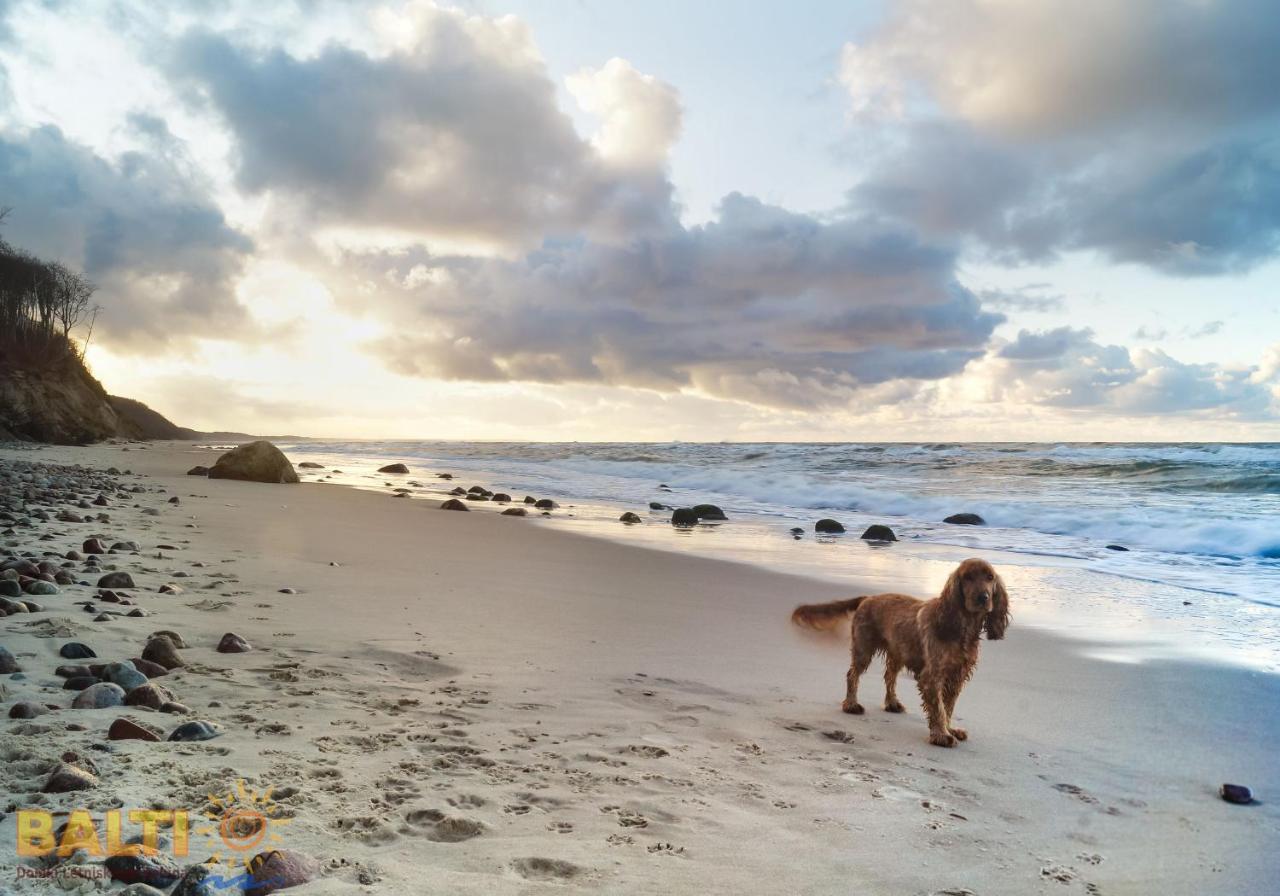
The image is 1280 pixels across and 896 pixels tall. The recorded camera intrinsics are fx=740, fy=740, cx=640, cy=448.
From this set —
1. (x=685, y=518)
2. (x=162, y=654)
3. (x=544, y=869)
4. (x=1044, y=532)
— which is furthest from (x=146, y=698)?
(x=1044, y=532)

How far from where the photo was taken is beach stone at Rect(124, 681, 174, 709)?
2994 millimetres

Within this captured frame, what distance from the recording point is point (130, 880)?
1.76 metres

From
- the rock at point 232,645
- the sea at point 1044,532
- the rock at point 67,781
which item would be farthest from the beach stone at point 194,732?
the sea at point 1044,532

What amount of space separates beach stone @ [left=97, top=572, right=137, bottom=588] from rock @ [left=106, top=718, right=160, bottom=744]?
10.1 ft

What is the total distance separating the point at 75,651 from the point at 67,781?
1752 mm

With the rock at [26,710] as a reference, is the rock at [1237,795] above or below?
below

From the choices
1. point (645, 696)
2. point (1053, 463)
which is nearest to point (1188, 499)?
point (1053, 463)

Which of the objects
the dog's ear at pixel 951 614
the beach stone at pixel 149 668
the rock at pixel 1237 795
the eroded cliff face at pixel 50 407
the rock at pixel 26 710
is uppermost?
the eroded cliff face at pixel 50 407

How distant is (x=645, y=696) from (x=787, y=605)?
3.50 m

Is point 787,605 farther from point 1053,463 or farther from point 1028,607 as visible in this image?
point 1053,463

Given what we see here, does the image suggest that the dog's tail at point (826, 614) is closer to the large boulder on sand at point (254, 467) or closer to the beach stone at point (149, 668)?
the beach stone at point (149, 668)

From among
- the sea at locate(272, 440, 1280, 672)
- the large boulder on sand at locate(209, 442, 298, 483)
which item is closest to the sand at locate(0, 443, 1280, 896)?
the sea at locate(272, 440, 1280, 672)

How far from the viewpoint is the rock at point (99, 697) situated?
115 inches

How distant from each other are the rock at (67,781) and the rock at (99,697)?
824mm
